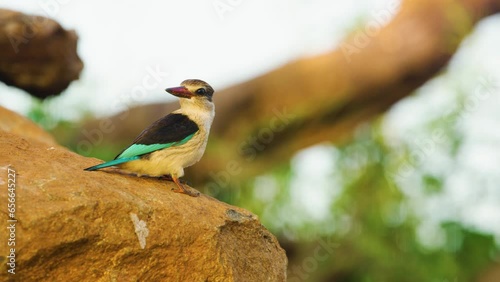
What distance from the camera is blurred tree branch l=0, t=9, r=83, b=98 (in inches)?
241

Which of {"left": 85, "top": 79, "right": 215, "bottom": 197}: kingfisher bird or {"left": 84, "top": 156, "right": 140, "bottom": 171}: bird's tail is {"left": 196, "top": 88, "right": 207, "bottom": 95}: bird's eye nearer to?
{"left": 85, "top": 79, "right": 215, "bottom": 197}: kingfisher bird

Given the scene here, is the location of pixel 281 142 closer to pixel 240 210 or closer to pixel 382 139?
pixel 382 139

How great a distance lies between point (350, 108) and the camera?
23.1ft

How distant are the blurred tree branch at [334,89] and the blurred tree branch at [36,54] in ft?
3.35

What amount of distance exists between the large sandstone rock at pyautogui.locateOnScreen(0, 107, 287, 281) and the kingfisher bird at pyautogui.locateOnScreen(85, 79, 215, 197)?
0.44 ft

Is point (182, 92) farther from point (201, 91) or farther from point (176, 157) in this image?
point (176, 157)

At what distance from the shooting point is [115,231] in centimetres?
341

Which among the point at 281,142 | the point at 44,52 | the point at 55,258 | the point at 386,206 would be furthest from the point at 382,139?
the point at 55,258

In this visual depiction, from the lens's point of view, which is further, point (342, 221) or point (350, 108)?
point (342, 221)

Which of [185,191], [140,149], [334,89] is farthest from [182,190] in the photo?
[334,89]

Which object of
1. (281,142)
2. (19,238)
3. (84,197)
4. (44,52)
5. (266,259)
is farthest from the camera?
(281,142)

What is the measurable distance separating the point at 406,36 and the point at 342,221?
240 cm

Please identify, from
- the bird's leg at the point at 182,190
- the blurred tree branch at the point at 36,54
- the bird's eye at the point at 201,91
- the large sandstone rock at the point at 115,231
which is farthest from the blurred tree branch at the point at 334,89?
the large sandstone rock at the point at 115,231

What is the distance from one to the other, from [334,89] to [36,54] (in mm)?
2956
